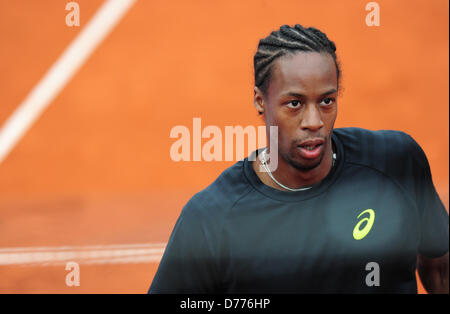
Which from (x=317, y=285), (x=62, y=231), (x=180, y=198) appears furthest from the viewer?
(x=180, y=198)

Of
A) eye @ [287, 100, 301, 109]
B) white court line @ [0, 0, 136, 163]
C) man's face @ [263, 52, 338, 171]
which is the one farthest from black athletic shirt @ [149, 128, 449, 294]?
white court line @ [0, 0, 136, 163]

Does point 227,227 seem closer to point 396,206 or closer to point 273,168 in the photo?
point 273,168

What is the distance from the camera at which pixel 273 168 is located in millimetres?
1730

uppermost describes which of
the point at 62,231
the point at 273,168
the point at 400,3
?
the point at 400,3

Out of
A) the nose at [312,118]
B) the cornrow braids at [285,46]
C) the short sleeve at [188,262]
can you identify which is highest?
the cornrow braids at [285,46]

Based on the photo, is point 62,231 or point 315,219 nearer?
point 315,219

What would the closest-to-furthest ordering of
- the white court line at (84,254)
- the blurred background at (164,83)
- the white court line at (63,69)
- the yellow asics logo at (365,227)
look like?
1. the yellow asics logo at (365,227)
2. the white court line at (84,254)
3. the blurred background at (164,83)
4. the white court line at (63,69)

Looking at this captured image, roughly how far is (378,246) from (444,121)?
453 centimetres

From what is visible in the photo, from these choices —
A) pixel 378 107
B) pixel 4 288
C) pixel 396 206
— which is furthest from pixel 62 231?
pixel 396 206

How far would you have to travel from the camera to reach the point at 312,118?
1.61 m

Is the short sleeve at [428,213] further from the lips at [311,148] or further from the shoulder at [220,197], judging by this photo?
the shoulder at [220,197]

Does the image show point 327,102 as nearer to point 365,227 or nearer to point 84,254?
point 365,227

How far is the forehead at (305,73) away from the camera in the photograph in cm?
159

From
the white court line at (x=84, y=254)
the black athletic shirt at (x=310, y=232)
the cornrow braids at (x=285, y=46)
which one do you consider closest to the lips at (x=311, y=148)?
the black athletic shirt at (x=310, y=232)
